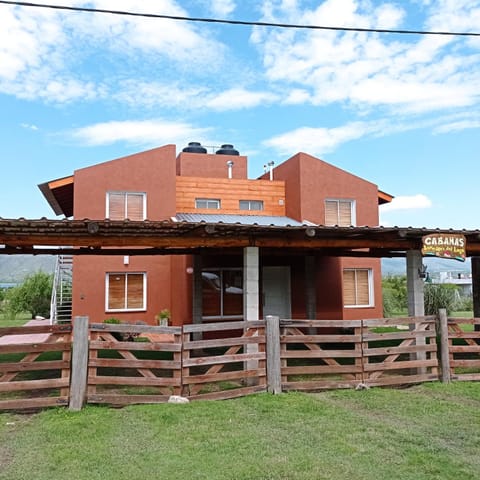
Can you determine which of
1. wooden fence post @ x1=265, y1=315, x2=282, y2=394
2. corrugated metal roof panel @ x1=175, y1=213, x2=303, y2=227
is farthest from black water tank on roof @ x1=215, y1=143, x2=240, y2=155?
wooden fence post @ x1=265, y1=315, x2=282, y2=394

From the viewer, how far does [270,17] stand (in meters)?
7.71

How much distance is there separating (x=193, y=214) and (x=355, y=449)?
12.0 metres

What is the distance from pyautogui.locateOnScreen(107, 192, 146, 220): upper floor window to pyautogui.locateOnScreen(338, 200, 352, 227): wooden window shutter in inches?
275

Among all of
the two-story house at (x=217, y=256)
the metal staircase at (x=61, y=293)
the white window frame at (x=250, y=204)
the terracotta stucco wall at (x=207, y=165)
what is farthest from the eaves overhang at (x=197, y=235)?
the terracotta stucco wall at (x=207, y=165)

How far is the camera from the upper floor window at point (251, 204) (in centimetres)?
1694

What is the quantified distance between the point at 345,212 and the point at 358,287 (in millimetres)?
2754

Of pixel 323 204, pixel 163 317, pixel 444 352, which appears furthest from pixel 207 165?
pixel 444 352

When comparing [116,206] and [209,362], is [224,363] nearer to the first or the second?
[209,362]

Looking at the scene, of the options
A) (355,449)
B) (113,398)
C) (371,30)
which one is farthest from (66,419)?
(371,30)

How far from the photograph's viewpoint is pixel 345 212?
56.7 ft

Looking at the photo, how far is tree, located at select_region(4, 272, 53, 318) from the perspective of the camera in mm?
25016

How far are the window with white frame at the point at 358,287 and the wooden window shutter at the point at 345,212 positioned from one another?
175cm

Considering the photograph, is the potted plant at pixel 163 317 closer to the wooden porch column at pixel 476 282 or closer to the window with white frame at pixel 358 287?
the window with white frame at pixel 358 287

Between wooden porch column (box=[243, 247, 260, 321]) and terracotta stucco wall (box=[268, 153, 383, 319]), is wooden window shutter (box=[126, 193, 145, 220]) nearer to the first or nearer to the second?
terracotta stucco wall (box=[268, 153, 383, 319])
